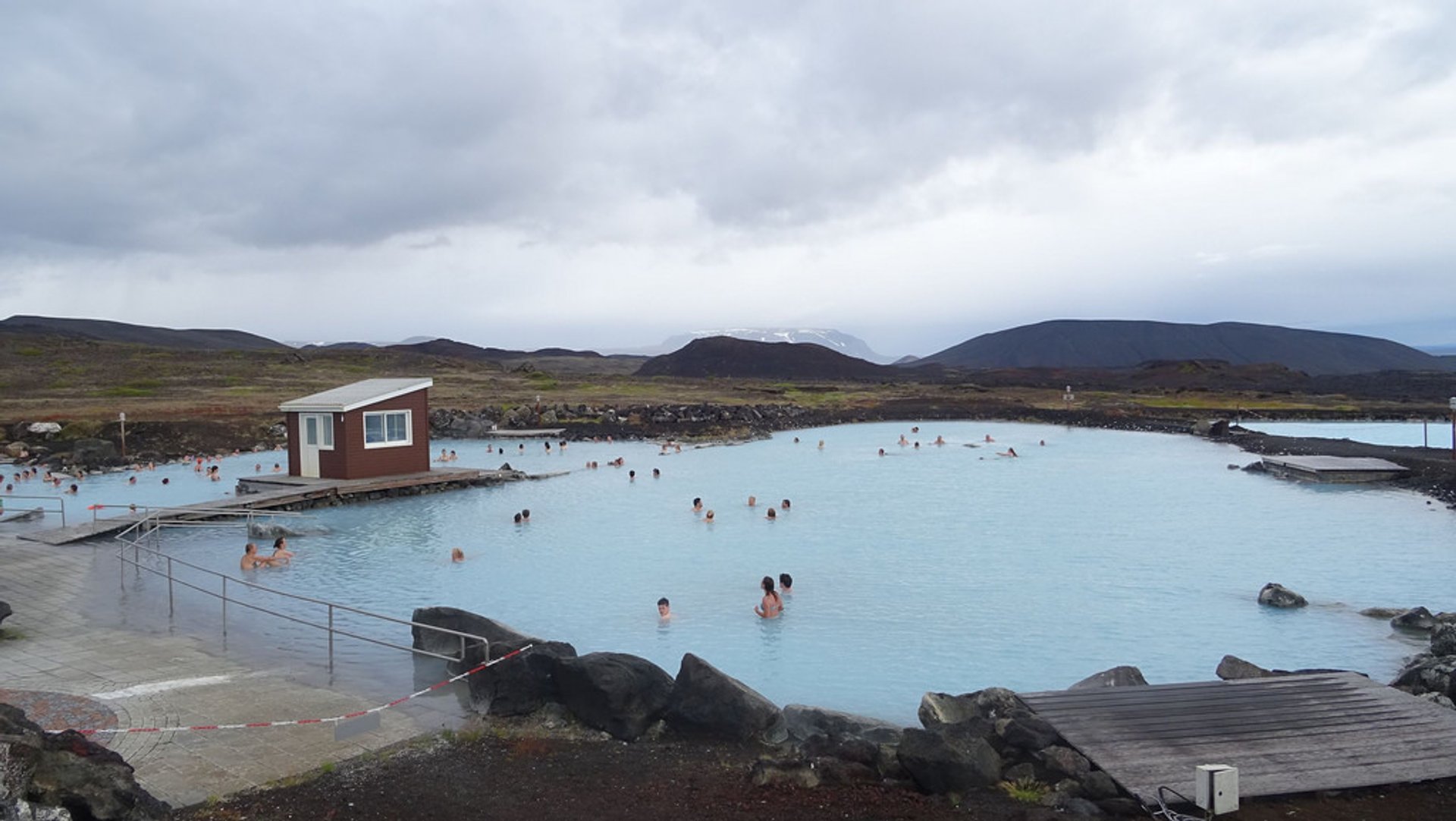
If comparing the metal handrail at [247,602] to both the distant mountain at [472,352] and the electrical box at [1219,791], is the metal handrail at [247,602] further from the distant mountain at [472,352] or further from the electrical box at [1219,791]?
the distant mountain at [472,352]

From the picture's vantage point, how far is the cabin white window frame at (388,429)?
2331 centimetres

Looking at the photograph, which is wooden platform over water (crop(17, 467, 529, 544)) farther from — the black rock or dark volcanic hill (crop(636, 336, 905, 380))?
dark volcanic hill (crop(636, 336, 905, 380))

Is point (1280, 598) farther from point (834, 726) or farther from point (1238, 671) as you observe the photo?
point (834, 726)

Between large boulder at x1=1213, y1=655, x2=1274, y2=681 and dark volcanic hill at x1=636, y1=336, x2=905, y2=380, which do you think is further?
dark volcanic hill at x1=636, y1=336, x2=905, y2=380

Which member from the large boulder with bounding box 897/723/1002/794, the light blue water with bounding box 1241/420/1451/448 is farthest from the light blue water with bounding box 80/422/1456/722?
the light blue water with bounding box 1241/420/1451/448

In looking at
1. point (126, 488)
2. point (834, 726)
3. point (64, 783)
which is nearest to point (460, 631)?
point (834, 726)

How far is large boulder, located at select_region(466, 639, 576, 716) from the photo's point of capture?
7703 millimetres

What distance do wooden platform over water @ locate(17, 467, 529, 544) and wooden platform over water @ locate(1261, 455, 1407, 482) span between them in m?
22.8

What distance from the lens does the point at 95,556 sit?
579 inches

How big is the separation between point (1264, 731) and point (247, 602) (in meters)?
12.6

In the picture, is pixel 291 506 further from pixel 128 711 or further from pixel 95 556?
pixel 128 711

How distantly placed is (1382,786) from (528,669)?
20.2 ft

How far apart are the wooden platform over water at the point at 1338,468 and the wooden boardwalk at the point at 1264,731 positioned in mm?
21724

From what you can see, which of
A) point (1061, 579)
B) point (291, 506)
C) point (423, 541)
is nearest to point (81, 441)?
point (291, 506)
